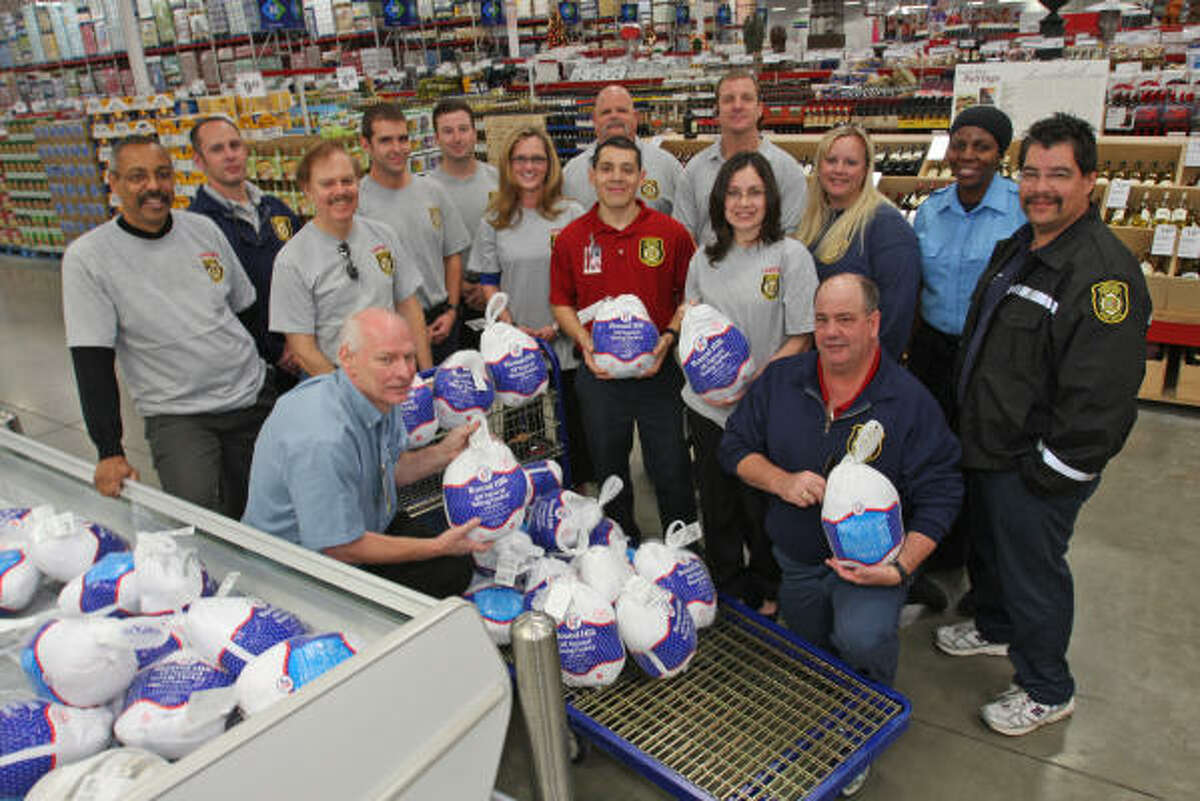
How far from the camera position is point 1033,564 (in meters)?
2.28

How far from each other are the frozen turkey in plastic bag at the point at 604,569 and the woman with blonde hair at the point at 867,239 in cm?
113

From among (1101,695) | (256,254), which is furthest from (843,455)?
(256,254)

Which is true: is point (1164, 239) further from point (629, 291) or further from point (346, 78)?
point (346, 78)

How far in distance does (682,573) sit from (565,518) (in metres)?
0.43

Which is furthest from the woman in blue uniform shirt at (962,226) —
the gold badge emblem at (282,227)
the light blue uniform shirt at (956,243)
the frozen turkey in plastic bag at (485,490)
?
the gold badge emblem at (282,227)

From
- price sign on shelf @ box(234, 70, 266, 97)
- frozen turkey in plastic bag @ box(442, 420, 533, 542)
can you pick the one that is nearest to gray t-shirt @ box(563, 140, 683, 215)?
frozen turkey in plastic bag @ box(442, 420, 533, 542)

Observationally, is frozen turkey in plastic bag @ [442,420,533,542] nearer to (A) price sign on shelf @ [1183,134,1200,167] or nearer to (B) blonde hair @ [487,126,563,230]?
(B) blonde hair @ [487,126,563,230]

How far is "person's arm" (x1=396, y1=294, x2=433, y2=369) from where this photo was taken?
3251 millimetres

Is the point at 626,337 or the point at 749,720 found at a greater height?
the point at 626,337

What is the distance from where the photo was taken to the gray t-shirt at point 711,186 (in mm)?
3496

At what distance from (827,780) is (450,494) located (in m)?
1.22

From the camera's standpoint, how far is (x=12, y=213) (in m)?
11.0

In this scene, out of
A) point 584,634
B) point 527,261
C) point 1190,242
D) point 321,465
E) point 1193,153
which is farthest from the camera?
point 1193,153

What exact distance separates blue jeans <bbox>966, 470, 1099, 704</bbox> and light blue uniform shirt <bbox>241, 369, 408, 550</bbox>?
1.70 meters
